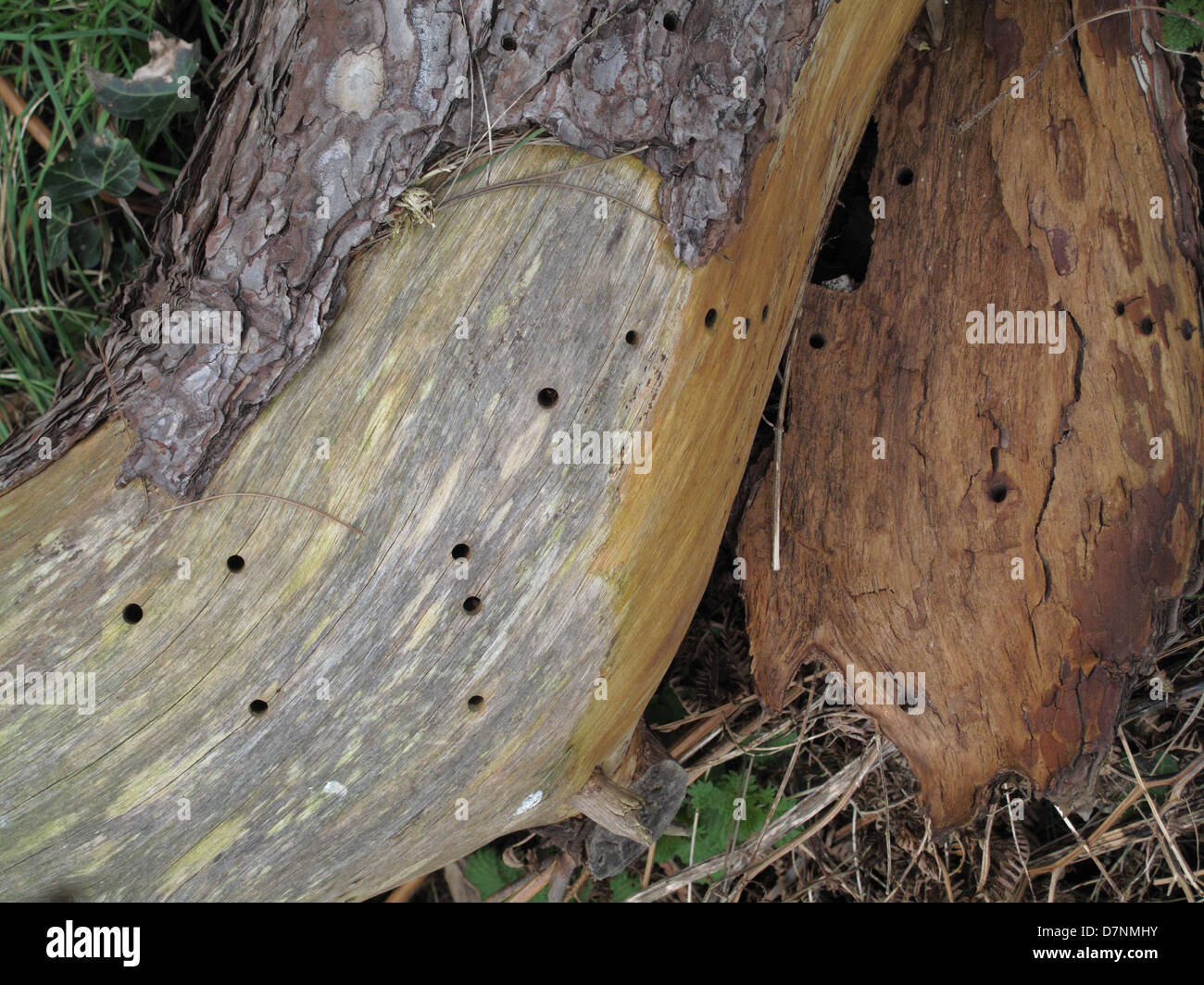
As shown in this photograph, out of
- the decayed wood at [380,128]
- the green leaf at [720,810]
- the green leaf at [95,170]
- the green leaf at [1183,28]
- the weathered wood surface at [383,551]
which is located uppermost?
the green leaf at [1183,28]

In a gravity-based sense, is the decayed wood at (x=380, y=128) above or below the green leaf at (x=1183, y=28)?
below

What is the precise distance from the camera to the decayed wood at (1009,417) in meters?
2.50

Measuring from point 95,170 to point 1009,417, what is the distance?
9.27 ft

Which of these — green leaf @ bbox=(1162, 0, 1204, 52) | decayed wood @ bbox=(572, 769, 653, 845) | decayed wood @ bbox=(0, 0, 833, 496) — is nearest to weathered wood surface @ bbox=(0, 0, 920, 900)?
decayed wood @ bbox=(0, 0, 833, 496)

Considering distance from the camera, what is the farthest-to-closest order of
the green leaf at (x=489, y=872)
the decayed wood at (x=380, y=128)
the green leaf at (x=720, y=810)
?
1. the green leaf at (x=489, y=872)
2. the green leaf at (x=720, y=810)
3. the decayed wood at (x=380, y=128)

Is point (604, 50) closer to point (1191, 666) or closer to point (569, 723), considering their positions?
point (569, 723)

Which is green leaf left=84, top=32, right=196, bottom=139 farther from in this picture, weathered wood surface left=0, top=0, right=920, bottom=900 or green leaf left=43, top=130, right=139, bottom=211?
weathered wood surface left=0, top=0, right=920, bottom=900

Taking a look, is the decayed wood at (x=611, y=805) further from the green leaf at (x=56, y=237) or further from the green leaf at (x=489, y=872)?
the green leaf at (x=56, y=237)

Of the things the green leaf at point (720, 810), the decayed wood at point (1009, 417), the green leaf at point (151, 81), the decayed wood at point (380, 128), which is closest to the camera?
the decayed wood at point (380, 128)

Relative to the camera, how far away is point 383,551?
2.14 metres

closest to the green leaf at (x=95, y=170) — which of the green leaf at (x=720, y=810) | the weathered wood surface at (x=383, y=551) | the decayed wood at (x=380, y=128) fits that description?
the decayed wood at (x=380, y=128)

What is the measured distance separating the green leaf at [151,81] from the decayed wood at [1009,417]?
1.99 meters

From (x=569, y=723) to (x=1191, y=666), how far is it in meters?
2.12
